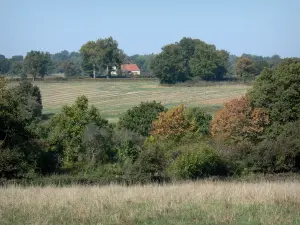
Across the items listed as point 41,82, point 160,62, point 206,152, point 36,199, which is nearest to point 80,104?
point 206,152

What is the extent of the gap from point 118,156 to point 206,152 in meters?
9.83

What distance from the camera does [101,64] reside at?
139125 millimetres

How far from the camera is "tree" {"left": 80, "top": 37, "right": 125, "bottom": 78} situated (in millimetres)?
138250

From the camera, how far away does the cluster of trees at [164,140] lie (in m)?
28.5

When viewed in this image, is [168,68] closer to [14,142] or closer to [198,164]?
[14,142]

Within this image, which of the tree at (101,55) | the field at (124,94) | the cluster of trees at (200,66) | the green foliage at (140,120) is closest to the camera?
the green foliage at (140,120)

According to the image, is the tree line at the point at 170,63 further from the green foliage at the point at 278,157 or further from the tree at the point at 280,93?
the green foliage at the point at 278,157

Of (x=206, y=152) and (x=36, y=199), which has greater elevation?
(x=36, y=199)

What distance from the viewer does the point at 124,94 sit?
3907 inches

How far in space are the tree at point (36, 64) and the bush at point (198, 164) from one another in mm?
105000

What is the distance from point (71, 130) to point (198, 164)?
59.2 feet

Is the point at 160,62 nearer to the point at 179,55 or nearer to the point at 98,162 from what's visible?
the point at 179,55

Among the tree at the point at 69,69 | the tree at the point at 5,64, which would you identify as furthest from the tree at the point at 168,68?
the tree at the point at 5,64

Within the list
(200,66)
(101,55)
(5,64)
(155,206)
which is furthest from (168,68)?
(155,206)
